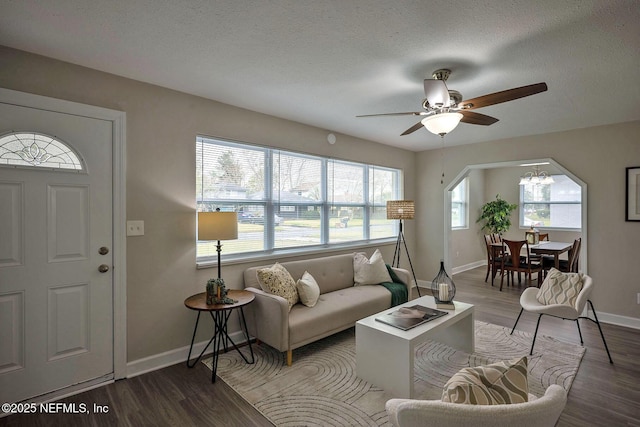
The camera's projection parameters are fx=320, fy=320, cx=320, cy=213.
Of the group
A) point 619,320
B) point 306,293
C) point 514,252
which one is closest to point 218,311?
point 306,293

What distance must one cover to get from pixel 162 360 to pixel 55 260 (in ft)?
3.96

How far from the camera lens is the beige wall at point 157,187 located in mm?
2562

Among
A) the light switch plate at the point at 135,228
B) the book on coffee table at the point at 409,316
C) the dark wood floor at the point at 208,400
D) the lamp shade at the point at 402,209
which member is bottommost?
the dark wood floor at the point at 208,400

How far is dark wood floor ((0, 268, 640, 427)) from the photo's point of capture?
2.12m

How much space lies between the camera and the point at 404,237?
5.70 m

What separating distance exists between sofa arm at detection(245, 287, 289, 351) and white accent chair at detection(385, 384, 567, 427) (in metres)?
1.80

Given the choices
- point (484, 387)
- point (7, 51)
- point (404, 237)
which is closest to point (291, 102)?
point (7, 51)

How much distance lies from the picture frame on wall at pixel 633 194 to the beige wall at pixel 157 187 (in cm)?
466

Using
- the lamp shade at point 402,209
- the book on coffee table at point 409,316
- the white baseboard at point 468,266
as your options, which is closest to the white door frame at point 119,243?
the book on coffee table at point 409,316

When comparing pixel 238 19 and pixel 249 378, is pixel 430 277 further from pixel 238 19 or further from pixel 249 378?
pixel 238 19

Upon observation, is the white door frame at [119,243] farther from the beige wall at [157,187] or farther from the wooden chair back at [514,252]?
the wooden chair back at [514,252]

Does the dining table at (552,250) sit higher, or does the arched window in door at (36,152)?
the arched window in door at (36,152)

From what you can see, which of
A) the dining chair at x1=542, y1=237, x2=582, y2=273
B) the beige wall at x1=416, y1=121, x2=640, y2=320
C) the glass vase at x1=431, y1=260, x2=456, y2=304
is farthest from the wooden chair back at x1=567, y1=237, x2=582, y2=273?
the glass vase at x1=431, y1=260, x2=456, y2=304

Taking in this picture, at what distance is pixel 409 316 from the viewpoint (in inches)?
106
